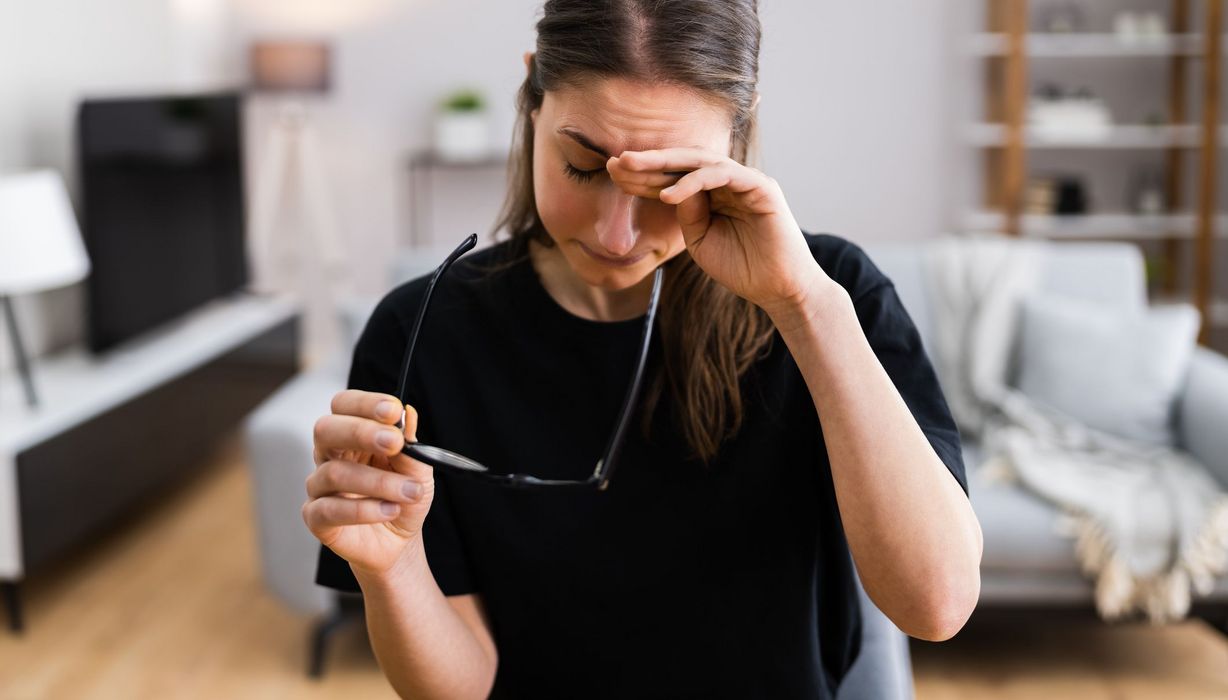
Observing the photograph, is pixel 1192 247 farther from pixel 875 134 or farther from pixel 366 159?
pixel 366 159

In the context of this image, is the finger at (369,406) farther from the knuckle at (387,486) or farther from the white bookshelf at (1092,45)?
the white bookshelf at (1092,45)

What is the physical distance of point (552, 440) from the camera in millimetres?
1013

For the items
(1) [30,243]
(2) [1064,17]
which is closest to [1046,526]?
(1) [30,243]

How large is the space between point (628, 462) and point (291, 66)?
430cm

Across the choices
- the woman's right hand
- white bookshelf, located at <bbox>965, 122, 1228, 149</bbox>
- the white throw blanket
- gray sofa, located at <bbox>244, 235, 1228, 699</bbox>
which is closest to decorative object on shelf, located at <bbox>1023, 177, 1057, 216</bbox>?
white bookshelf, located at <bbox>965, 122, 1228, 149</bbox>

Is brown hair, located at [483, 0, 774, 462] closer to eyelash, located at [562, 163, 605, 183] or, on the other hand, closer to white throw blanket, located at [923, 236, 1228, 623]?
eyelash, located at [562, 163, 605, 183]

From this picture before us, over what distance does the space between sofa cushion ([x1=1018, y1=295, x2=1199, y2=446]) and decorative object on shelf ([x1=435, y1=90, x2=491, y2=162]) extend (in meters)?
2.84

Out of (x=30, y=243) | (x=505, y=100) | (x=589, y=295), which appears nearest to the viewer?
(x=589, y=295)

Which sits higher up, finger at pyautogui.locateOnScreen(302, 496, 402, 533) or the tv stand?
finger at pyautogui.locateOnScreen(302, 496, 402, 533)

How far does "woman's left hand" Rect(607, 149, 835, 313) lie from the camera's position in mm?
784

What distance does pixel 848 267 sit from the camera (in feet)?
3.31

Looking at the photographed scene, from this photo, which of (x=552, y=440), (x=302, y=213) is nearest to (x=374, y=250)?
(x=302, y=213)

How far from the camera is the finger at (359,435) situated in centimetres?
76

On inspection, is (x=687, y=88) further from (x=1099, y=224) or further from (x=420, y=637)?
(x=1099, y=224)
